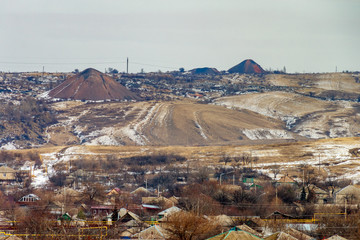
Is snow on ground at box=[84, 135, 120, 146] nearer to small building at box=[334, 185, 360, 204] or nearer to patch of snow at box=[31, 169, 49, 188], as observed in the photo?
patch of snow at box=[31, 169, 49, 188]

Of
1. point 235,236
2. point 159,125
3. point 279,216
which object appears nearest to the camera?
point 235,236

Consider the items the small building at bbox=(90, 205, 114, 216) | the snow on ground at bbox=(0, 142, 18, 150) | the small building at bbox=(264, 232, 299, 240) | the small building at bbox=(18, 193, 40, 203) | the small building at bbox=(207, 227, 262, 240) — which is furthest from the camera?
the snow on ground at bbox=(0, 142, 18, 150)

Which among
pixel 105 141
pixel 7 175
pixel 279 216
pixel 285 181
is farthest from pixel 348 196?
pixel 105 141

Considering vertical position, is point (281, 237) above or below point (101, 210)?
above

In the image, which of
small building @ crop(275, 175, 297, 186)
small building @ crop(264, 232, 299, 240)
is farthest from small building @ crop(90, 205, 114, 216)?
small building @ crop(275, 175, 297, 186)

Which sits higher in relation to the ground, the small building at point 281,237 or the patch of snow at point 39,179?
the small building at point 281,237

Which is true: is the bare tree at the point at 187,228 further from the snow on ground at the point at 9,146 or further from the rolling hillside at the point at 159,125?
the snow on ground at the point at 9,146

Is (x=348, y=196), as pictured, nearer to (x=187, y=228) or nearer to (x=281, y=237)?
(x=281, y=237)

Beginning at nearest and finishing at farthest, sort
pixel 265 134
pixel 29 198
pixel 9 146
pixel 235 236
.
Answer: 1. pixel 235 236
2. pixel 29 198
3. pixel 9 146
4. pixel 265 134

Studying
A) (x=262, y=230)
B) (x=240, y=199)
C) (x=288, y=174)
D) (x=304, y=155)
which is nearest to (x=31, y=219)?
(x=262, y=230)

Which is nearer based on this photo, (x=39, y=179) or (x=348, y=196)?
(x=348, y=196)

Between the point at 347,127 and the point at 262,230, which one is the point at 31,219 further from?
the point at 347,127

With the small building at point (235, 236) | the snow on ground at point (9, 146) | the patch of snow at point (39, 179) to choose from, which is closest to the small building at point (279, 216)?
the small building at point (235, 236)
